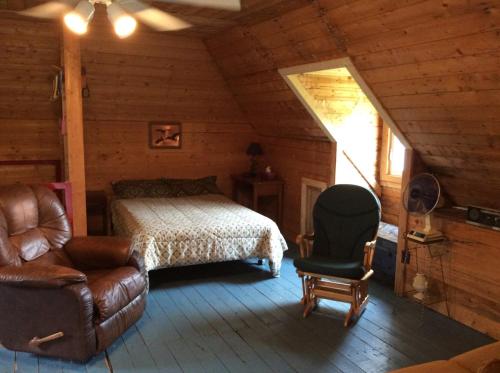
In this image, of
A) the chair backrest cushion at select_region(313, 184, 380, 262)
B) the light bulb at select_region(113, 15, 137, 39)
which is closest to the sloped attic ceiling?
the chair backrest cushion at select_region(313, 184, 380, 262)

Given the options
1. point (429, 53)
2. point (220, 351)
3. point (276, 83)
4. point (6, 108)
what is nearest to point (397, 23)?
point (429, 53)

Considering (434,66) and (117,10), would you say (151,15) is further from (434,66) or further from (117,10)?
(434,66)

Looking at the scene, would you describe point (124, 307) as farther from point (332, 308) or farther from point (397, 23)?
point (397, 23)

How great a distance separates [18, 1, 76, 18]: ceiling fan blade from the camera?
2445mm

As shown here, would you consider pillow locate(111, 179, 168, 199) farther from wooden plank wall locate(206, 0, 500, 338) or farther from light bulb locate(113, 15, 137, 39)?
light bulb locate(113, 15, 137, 39)

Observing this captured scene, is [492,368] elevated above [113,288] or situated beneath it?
elevated above

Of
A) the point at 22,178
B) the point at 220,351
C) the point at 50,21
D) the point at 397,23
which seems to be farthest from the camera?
the point at 22,178

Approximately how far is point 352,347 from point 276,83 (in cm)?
275

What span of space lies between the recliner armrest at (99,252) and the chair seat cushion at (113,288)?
7cm

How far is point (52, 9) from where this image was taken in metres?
2.54

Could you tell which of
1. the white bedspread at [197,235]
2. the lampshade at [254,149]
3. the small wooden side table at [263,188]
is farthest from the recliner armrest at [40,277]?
the lampshade at [254,149]

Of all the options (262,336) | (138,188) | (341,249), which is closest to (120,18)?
(262,336)

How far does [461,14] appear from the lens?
2.39 metres

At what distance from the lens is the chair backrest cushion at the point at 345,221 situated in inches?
147
